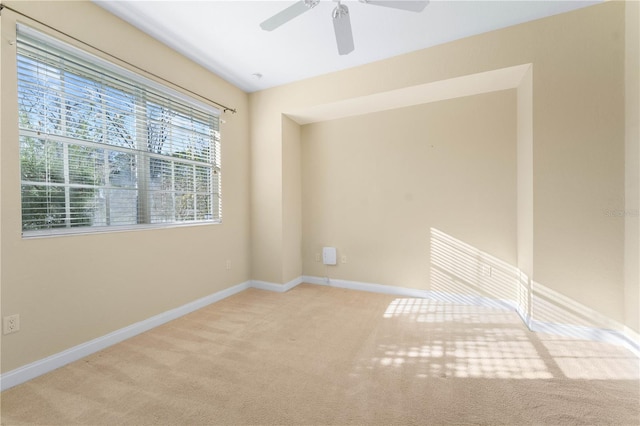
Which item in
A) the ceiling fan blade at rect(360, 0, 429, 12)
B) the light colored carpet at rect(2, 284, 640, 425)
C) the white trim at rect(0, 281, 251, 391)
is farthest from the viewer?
the white trim at rect(0, 281, 251, 391)

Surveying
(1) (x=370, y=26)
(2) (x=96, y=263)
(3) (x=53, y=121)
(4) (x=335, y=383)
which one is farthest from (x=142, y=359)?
(1) (x=370, y=26)

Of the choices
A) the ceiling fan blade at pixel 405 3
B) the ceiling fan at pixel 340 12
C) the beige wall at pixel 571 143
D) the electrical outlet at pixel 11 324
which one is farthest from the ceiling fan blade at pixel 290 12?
the electrical outlet at pixel 11 324

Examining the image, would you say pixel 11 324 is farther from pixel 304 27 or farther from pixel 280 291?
pixel 304 27

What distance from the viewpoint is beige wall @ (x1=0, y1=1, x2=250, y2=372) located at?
1.72m

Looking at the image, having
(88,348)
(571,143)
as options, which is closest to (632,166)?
(571,143)

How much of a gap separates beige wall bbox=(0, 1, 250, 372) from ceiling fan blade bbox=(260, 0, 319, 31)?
1.47 meters

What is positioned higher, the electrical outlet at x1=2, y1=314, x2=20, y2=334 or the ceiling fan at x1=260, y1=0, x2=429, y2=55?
the ceiling fan at x1=260, y1=0, x2=429, y2=55

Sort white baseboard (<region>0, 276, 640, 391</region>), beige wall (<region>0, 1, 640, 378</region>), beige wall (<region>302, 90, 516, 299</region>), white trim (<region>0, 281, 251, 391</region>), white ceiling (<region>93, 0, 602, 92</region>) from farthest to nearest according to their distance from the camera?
beige wall (<region>302, 90, 516, 299</region>)
white ceiling (<region>93, 0, 602, 92</region>)
beige wall (<region>0, 1, 640, 378</region>)
white baseboard (<region>0, 276, 640, 391</region>)
white trim (<region>0, 281, 251, 391</region>)

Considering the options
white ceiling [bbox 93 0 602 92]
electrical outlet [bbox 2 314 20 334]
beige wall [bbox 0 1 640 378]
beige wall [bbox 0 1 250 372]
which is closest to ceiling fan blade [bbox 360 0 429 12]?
white ceiling [bbox 93 0 602 92]

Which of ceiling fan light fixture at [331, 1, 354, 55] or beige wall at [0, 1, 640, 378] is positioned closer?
ceiling fan light fixture at [331, 1, 354, 55]

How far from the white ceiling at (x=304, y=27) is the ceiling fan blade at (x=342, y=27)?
0.41 metres

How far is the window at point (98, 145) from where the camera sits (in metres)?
1.84

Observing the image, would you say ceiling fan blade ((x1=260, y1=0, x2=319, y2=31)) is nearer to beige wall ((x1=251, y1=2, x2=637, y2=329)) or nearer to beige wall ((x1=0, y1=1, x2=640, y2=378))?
beige wall ((x1=0, y1=1, x2=640, y2=378))

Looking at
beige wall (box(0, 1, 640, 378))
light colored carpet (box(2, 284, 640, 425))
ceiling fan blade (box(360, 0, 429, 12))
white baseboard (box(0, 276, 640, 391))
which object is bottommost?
light colored carpet (box(2, 284, 640, 425))
